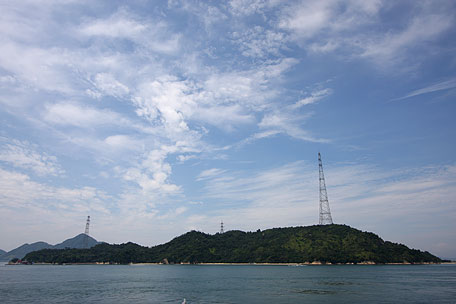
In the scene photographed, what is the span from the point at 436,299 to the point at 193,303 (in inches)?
1811

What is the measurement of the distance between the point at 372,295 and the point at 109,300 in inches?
2100

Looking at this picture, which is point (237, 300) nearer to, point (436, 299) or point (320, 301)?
point (320, 301)

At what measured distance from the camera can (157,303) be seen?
199ft

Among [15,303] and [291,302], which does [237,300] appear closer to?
[291,302]

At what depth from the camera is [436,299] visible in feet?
207

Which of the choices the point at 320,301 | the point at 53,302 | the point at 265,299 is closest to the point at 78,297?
the point at 53,302

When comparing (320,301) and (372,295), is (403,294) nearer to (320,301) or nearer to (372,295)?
(372,295)

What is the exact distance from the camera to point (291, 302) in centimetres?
5988

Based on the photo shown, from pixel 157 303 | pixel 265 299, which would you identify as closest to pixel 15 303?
pixel 157 303

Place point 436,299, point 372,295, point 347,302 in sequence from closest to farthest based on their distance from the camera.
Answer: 1. point 347,302
2. point 436,299
3. point 372,295

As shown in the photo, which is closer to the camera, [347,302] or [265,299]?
[347,302]

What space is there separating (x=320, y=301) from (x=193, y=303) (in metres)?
23.2

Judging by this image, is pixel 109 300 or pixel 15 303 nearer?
pixel 15 303

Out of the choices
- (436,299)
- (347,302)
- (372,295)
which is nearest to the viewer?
(347,302)
